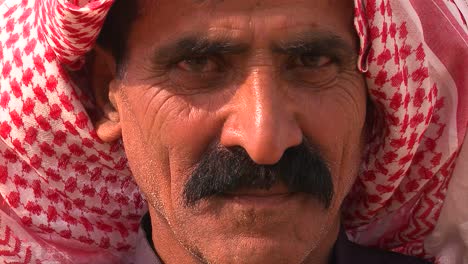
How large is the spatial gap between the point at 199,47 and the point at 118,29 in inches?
14.1

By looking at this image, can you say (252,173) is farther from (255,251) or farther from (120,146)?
(120,146)

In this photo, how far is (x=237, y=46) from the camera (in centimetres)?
324

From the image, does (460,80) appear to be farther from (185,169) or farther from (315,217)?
(185,169)

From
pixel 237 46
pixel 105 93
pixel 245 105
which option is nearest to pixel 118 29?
pixel 105 93

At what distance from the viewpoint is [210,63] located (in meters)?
3.30

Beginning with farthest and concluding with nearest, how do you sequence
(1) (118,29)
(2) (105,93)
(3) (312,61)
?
(2) (105,93) < (1) (118,29) < (3) (312,61)

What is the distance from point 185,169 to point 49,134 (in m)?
0.61

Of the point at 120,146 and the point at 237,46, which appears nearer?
the point at 237,46

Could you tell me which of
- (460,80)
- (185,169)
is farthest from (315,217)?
(460,80)

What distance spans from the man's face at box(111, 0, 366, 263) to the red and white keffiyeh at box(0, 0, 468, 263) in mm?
157

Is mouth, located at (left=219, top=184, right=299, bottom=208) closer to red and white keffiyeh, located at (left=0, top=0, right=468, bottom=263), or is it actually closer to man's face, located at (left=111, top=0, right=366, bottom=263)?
man's face, located at (left=111, top=0, right=366, bottom=263)

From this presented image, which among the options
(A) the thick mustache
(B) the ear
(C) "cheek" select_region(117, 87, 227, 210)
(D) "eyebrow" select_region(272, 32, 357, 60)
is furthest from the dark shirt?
(D) "eyebrow" select_region(272, 32, 357, 60)

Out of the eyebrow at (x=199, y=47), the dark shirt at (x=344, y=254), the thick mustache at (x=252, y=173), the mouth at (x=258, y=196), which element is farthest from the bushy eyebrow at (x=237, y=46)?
the dark shirt at (x=344, y=254)

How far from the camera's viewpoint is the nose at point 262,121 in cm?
309
